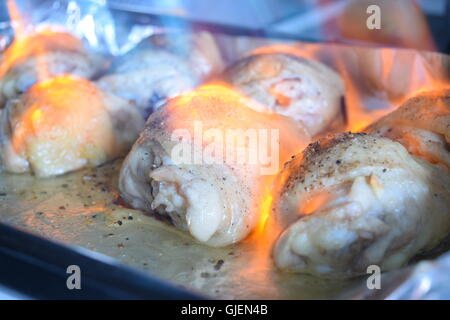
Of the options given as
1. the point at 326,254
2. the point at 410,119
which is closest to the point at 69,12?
the point at 410,119

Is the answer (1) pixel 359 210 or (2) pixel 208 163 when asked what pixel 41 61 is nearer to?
(2) pixel 208 163

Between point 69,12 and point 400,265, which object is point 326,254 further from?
point 69,12

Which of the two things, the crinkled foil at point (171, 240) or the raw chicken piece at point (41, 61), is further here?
the raw chicken piece at point (41, 61)

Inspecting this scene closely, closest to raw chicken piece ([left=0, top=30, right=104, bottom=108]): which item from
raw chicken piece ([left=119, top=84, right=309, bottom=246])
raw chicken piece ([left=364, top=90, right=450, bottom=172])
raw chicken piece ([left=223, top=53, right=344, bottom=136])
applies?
raw chicken piece ([left=223, top=53, right=344, bottom=136])

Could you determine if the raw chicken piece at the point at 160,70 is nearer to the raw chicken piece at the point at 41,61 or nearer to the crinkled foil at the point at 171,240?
the raw chicken piece at the point at 41,61

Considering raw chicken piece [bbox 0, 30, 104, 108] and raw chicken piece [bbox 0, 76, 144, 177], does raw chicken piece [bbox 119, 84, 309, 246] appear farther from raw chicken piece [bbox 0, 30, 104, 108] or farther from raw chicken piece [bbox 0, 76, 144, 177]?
raw chicken piece [bbox 0, 30, 104, 108]

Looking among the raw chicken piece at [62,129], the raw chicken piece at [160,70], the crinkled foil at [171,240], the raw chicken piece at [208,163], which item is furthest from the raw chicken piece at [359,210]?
the raw chicken piece at [160,70]

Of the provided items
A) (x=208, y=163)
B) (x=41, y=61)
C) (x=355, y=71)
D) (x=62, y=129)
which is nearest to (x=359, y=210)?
(x=208, y=163)
